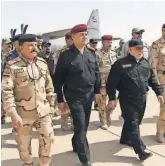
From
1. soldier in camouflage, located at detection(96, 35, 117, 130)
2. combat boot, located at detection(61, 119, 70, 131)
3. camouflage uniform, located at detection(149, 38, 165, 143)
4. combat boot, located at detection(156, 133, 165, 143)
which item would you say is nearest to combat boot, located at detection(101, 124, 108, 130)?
soldier in camouflage, located at detection(96, 35, 117, 130)

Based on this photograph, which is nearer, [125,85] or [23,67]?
[23,67]

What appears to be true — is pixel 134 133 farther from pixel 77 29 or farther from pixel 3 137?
pixel 3 137

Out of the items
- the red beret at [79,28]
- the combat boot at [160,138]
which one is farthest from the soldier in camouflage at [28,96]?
the combat boot at [160,138]

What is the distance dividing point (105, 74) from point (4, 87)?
321 cm

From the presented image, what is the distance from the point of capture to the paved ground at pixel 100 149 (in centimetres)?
445

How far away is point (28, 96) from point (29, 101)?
0.06 m

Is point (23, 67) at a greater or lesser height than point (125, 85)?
greater

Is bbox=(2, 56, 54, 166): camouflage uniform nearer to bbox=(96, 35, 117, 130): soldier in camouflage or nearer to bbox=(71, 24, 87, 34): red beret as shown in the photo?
bbox=(71, 24, 87, 34): red beret

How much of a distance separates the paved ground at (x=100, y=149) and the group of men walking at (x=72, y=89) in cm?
23

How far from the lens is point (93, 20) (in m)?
33.4

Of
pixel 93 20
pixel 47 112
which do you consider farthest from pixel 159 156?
pixel 93 20

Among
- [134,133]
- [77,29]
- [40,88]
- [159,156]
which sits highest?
[77,29]

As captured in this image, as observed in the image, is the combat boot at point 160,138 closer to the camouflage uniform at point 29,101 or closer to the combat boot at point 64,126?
the combat boot at point 64,126

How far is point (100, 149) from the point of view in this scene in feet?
16.5
